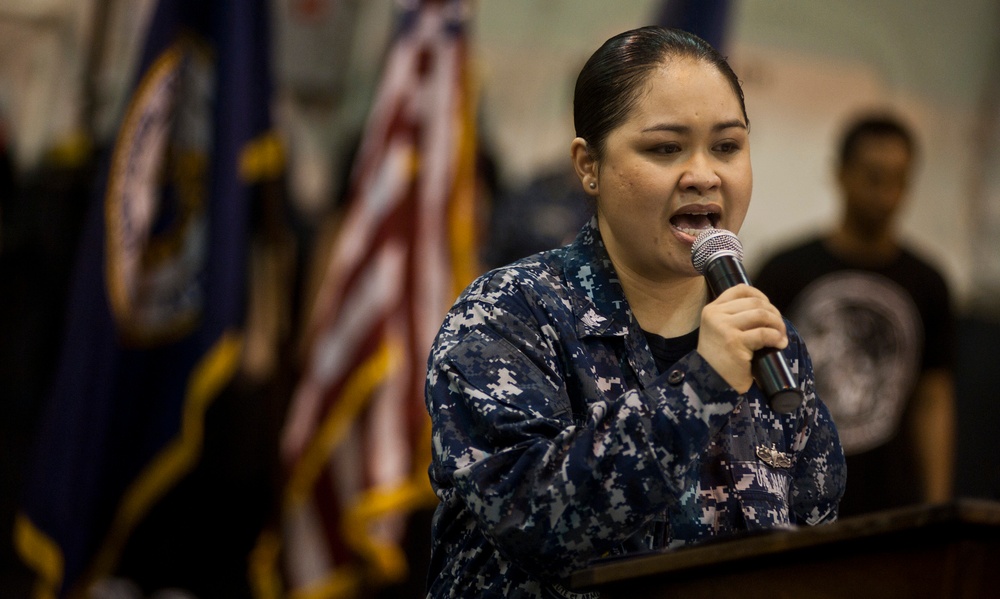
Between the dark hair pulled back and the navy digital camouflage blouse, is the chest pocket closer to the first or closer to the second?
the navy digital camouflage blouse

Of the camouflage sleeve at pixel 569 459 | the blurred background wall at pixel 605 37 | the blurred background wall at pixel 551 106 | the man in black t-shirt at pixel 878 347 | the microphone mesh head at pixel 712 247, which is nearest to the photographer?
the camouflage sleeve at pixel 569 459

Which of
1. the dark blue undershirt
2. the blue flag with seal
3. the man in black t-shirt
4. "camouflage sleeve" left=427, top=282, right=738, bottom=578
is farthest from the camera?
the man in black t-shirt

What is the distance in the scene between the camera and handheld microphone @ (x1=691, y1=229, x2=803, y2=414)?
139 cm

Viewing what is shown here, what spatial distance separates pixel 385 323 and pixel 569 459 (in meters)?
2.75

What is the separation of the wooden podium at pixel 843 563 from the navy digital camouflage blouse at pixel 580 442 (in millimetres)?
84

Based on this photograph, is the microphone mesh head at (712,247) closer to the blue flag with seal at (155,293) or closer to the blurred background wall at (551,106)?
the blue flag with seal at (155,293)

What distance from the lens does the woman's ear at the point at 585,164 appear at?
5.55ft

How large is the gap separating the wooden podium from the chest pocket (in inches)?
10.2

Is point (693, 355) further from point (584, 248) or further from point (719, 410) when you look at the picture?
point (584, 248)

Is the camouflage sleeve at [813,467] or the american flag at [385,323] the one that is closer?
the camouflage sleeve at [813,467]


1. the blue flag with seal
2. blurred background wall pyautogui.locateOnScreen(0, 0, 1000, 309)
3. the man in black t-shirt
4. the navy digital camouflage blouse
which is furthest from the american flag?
the navy digital camouflage blouse

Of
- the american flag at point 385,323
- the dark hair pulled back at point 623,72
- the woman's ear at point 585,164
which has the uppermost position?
the dark hair pulled back at point 623,72

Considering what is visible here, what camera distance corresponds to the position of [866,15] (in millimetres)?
5734

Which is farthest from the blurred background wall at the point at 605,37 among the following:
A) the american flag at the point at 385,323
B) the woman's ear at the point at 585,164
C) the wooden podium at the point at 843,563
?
the wooden podium at the point at 843,563
